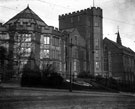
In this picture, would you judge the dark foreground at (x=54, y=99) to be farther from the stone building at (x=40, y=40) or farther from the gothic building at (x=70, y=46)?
the stone building at (x=40, y=40)

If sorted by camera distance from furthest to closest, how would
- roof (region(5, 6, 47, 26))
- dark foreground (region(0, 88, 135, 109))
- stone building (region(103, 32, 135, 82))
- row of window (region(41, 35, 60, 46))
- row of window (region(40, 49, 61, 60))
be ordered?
stone building (region(103, 32, 135, 82)) → row of window (region(41, 35, 60, 46)) → roof (region(5, 6, 47, 26)) → row of window (region(40, 49, 61, 60)) → dark foreground (region(0, 88, 135, 109))

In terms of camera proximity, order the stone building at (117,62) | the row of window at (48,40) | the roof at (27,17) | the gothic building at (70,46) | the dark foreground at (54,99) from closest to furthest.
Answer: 1. the dark foreground at (54,99)
2. the gothic building at (70,46)
3. the roof at (27,17)
4. the row of window at (48,40)
5. the stone building at (117,62)

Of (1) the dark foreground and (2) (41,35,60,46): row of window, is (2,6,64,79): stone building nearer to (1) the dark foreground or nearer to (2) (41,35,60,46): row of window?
(2) (41,35,60,46): row of window

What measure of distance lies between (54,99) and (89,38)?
34.8 m

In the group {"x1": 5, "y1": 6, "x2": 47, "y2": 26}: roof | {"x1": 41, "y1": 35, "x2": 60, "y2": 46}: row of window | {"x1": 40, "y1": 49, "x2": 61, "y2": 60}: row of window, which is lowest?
{"x1": 40, "y1": 49, "x2": 61, "y2": 60}: row of window

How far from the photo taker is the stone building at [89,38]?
50719 mm

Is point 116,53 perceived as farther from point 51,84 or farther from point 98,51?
point 51,84

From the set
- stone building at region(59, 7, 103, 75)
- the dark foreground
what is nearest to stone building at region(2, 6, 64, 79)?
stone building at region(59, 7, 103, 75)

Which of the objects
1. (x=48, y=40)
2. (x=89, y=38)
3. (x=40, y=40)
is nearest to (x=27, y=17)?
(x=40, y=40)

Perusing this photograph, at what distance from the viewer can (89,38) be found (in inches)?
2085

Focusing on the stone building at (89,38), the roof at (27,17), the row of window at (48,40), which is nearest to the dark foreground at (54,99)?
the row of window at (48,40)

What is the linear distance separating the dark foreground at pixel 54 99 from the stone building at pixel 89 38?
2444 cm

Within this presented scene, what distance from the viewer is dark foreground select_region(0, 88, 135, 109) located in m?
16.7

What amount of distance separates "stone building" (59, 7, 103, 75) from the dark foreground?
2444 centimetres
